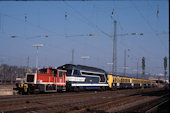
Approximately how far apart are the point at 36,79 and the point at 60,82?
15.8 ft

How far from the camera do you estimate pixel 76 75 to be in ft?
113

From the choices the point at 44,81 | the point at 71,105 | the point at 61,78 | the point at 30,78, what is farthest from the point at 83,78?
the point at 71,105

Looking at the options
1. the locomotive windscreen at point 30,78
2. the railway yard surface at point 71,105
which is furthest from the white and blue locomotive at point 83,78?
the railway yard surface at point 71,105

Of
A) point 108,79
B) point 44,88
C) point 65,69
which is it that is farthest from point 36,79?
point 108,79

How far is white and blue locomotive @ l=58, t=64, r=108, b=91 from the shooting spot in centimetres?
3347

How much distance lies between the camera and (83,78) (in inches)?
1437

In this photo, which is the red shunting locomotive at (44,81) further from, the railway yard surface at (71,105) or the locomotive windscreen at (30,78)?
the railway yard surface at (71,105)

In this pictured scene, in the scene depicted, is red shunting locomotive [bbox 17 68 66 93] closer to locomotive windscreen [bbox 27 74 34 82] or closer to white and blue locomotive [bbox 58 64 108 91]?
locomotive windscreen [bbox 27 74 34 82]

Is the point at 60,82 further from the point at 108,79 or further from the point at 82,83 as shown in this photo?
the point at 108,79

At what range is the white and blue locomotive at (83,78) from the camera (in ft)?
110

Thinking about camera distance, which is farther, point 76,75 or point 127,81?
point 127,81

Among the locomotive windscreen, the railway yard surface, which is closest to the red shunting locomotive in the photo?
the locomotive windscreen

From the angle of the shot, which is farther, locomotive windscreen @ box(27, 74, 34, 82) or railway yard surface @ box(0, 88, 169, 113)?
locomotive windscreen @ box(27, 74, 34, 82)

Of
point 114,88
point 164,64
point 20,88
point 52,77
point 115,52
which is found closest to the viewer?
point 20,88
